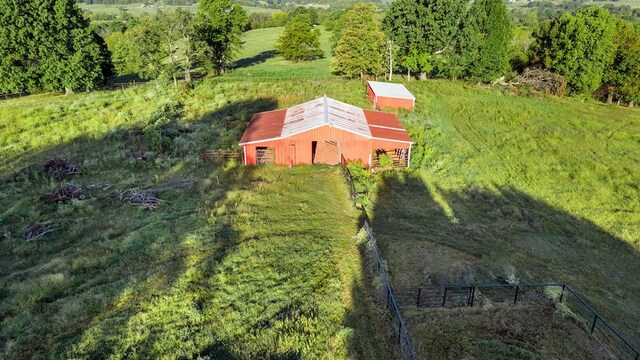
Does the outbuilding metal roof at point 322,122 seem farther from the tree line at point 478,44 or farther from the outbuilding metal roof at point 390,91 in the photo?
the tree line at point 478,44

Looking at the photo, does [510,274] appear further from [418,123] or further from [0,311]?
[418,123]

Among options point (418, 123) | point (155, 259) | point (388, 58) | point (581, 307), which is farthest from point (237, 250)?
point (388, 58)

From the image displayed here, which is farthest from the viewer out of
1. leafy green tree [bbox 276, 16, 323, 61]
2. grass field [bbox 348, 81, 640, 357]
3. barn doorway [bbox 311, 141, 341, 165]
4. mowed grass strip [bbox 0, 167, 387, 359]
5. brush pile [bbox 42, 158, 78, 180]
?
leafy green tree [bbox 276, 16, 323, 61]

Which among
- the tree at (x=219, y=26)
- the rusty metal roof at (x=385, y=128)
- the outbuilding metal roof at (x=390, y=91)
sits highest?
the tree at (x=219, y=26)

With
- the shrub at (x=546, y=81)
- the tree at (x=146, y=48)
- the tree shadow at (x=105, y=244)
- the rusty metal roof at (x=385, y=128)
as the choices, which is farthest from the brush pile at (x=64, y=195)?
the shrub at (x=546, y=81)

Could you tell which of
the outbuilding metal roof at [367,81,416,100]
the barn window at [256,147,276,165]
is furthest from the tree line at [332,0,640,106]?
the barn window at [256,147,276,165]

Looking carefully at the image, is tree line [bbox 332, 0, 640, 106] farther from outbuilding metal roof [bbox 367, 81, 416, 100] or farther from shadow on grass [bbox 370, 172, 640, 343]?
shadow on grass [bbox 370, 172, 640, 343]

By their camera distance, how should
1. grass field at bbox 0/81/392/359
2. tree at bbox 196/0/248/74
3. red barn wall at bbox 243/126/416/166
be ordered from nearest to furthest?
1. grass field at bbox 0/81/392/359
2. red barn wall at bbox 243/126/416/166
3. tree at bbox 196/0/248/74
